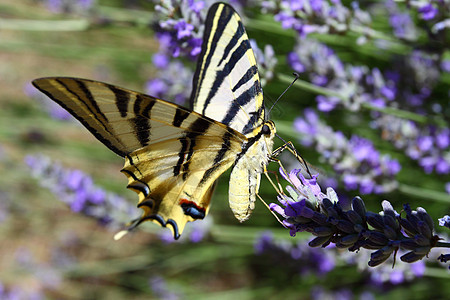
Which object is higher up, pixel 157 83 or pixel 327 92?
pixel 327 92

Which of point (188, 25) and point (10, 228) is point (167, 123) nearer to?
point (188, 25)

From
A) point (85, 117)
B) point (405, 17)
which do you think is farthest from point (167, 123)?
point (405, 17)

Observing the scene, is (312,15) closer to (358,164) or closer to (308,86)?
(308,86)

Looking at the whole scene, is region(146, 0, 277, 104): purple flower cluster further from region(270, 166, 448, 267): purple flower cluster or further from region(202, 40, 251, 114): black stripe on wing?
region(270, 166, 448, 267): purple flower cluster

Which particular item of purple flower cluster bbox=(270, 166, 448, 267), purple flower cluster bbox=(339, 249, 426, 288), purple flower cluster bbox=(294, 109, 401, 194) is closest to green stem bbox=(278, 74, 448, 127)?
purple flower cluster bbox=(294, 109, 401, 194)

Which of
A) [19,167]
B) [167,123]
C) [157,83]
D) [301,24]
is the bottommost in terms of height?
[19,167]

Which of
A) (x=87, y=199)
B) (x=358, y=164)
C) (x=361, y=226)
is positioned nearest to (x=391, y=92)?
(x=358, y=164)

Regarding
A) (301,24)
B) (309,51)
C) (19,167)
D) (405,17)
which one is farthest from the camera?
(19,167)

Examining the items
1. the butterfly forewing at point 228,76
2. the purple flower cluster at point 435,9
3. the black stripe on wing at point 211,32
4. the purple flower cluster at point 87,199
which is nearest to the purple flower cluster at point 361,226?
the butterfly forewing at point 228,76
